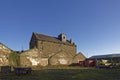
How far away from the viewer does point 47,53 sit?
5456 cm

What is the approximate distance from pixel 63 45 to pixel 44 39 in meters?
10.0

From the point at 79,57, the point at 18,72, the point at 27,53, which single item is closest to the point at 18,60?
the point at 27,53

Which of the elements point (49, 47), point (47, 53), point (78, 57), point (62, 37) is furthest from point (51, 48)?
point (78, 57)

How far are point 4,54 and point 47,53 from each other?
61.7ft

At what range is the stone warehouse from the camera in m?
43.9

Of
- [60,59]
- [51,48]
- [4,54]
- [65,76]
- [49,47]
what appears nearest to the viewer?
[65,76]

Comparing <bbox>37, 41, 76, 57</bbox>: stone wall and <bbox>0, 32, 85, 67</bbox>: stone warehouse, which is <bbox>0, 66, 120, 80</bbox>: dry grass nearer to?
<bbox>0, 32, 85, 67</bbox>: stone warehouse

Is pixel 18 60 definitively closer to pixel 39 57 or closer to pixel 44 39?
pixel 39 57

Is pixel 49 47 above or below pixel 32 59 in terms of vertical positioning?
above

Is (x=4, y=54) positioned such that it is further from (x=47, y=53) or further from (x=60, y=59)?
(x=60, y=59)

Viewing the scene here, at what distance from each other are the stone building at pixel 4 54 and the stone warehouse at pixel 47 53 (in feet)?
12.6

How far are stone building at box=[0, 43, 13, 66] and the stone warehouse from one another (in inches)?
151

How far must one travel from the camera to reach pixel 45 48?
5438cm

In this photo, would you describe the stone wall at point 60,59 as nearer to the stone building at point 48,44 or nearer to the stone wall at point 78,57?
the stone wall at point 78,57
